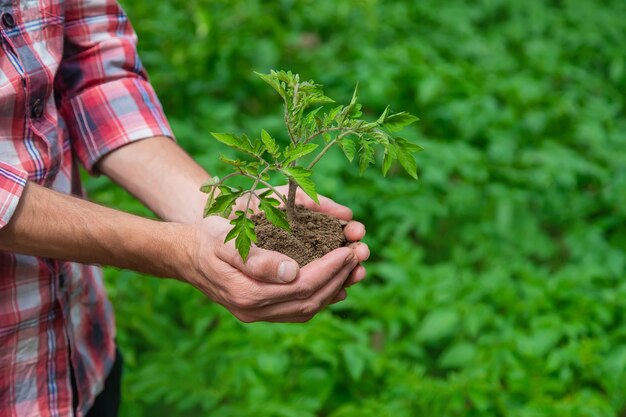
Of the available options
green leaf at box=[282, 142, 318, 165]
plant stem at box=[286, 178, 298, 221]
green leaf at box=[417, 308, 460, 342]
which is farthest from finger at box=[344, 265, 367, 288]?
green leaf at box=[417, 308, 460, 342]

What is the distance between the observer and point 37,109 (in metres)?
1.35

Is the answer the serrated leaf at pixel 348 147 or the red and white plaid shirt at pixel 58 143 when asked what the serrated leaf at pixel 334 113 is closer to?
the serrated leaf at pixel 348 147

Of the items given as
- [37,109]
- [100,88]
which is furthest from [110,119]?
[37,109]

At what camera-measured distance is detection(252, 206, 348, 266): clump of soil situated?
1.36 metres

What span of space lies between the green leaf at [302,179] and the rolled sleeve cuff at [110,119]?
44 cm

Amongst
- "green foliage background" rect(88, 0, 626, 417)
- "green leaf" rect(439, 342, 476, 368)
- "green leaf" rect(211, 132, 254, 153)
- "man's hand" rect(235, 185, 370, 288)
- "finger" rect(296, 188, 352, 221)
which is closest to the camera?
"green leaf" rect(211, 132, 254, 153)

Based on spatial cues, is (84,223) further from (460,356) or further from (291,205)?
(460,356)

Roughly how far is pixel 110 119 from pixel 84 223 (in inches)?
14.2

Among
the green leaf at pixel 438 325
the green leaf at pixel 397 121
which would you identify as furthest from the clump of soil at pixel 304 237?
the green leaf at pixel 438 325

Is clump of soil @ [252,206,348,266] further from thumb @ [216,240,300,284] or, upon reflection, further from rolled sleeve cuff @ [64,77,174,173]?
rolled sleeve cuff @ [64,77,174,173]

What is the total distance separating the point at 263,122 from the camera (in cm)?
338

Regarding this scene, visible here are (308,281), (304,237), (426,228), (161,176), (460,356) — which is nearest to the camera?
(308,281)

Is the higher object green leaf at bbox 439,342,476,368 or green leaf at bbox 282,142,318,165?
green leaf at bbox 282,142,318,165

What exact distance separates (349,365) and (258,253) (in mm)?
1333
